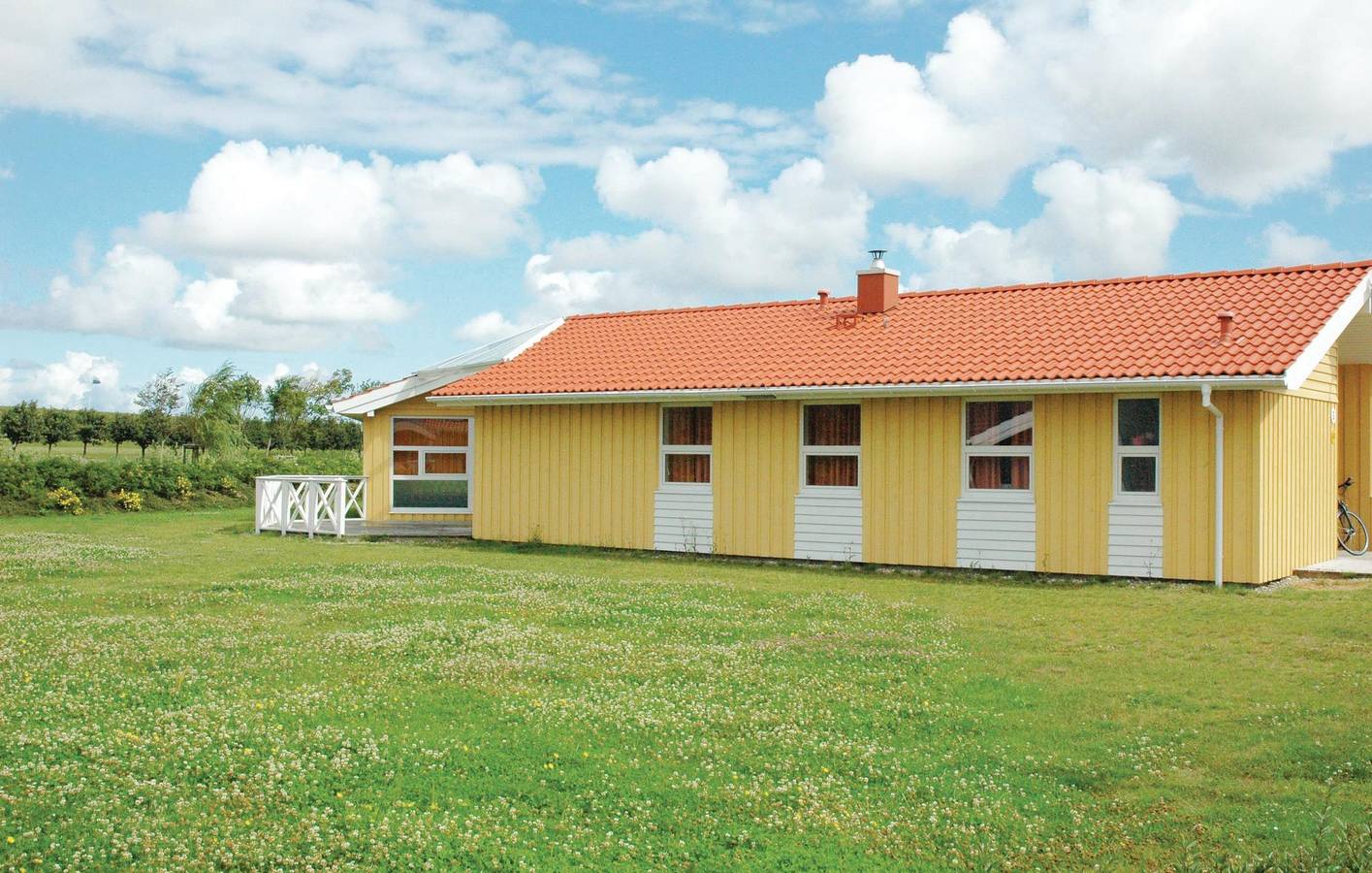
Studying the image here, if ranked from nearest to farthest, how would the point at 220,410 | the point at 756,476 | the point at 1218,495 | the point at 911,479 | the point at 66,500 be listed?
the point at 1218,495, the point at 911,479, the point at 756,476, the point at 66,500, the point at 220,410

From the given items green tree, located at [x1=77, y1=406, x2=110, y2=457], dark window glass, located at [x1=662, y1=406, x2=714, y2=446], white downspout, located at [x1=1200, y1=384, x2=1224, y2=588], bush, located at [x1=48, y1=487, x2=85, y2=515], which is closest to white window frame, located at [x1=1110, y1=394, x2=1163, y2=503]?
white downspout, located at [x1=1200, y1=384, x2=1224, y2=588]

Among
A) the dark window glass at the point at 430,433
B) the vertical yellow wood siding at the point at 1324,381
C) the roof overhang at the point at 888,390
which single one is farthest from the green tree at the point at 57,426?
the vertical yellow wood siding at the point at 1324,381

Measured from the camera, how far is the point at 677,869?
230 inches

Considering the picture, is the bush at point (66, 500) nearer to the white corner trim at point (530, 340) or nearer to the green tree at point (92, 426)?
the white corner trim at point (530, 340)

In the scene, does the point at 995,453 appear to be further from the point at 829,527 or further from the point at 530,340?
the point at 530,340

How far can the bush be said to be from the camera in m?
29.0

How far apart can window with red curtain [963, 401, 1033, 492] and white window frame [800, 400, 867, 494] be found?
5.55ft

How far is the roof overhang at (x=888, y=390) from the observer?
15305mm

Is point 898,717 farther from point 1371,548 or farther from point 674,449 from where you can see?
point 1371,548

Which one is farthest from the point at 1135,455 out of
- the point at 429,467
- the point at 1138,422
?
the point at 429,467

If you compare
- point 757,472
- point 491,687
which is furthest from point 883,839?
point 757,472

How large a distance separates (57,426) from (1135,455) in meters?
50.0

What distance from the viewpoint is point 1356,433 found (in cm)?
1989

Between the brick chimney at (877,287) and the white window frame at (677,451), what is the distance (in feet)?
11.7
